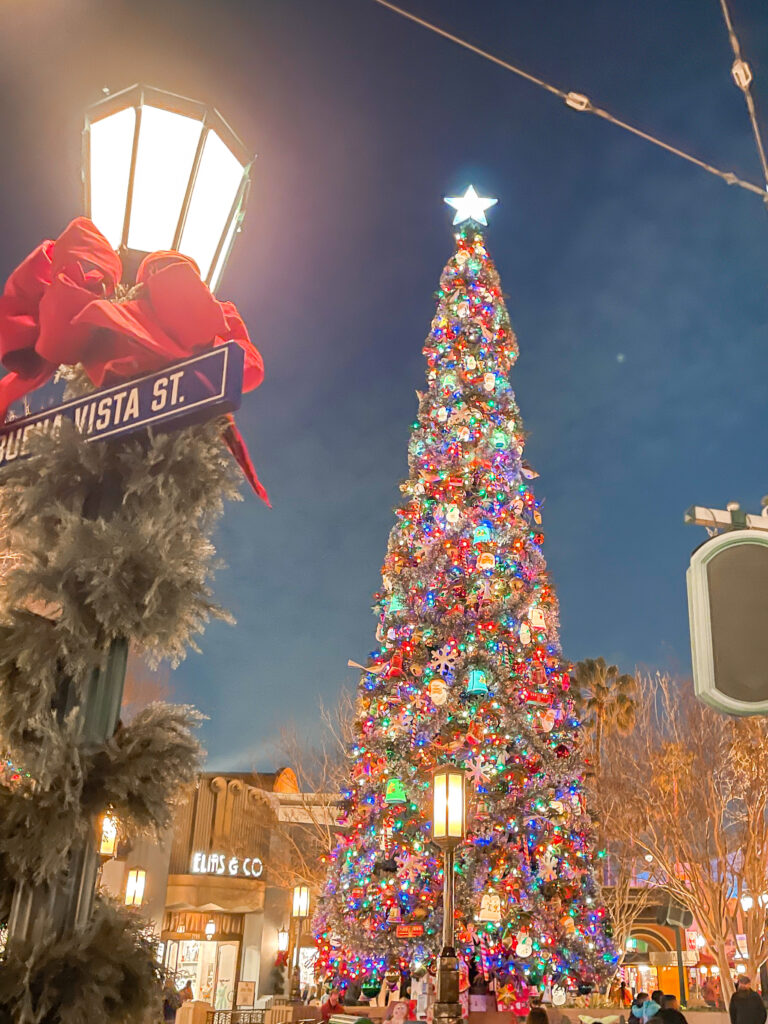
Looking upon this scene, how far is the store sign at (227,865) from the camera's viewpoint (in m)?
24.5

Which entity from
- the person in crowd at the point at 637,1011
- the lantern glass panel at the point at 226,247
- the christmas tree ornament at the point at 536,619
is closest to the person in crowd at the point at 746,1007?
the person in crowd at the point at 637,1011

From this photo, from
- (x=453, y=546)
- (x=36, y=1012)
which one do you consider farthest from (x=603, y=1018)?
(x=36, y=1012)

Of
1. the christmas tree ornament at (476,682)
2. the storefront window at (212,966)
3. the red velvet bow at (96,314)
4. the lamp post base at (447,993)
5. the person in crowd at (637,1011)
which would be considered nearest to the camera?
the red velvet bow at (96,314)

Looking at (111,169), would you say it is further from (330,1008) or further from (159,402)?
(330,1008)

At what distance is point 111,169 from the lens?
2.71m

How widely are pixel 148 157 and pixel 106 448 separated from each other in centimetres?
91

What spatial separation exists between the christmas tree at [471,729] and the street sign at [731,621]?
11317 mm

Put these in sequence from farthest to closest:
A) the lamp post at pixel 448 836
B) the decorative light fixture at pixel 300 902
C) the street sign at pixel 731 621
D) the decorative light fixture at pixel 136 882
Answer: the decorative light fixture at pixel 300 902
the decorative light fixture at pixel 136 882
the lamp post at pixel 448 836
the street sign at pixel 731 621

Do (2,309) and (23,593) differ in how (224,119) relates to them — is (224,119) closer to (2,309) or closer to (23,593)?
(2,309)

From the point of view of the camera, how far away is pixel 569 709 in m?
14.3

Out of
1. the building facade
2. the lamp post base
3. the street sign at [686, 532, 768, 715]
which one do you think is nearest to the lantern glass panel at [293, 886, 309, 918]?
the building facade

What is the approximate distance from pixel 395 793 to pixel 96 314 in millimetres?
11579

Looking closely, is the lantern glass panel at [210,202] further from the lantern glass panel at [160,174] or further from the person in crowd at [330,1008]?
the person in crowd at [330,1008]

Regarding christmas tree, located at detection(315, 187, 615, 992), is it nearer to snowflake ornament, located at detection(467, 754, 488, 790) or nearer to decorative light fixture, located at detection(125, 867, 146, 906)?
snowflake ornament, located at detection(467, 754, 488, 790)
